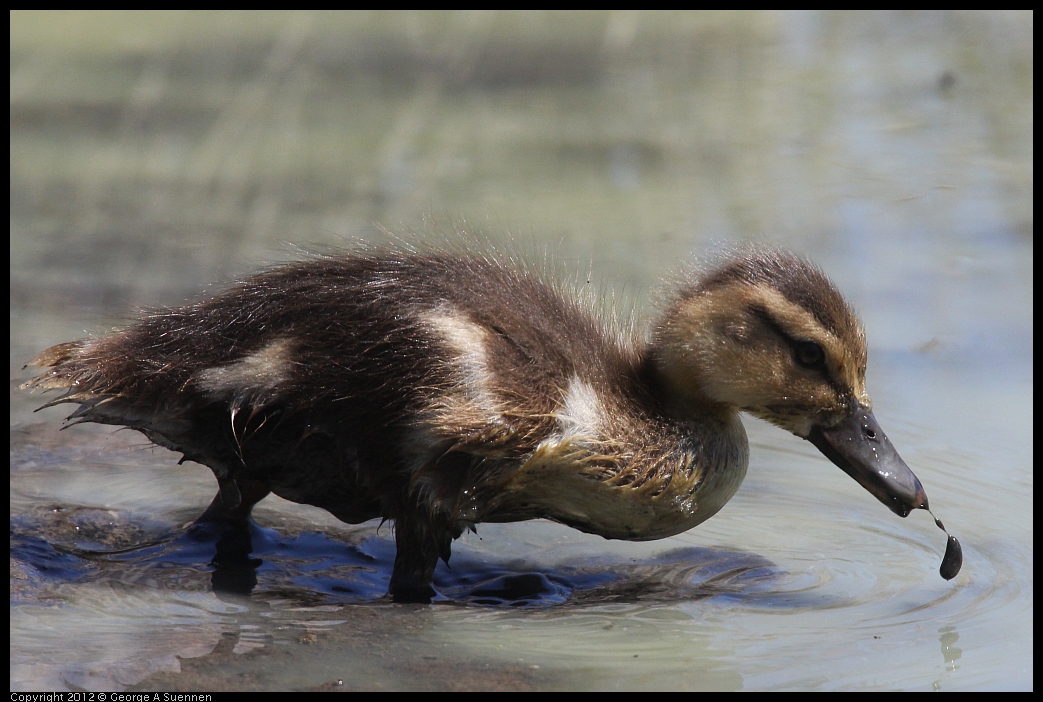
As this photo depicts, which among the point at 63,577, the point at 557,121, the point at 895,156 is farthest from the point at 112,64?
the point at 63,577

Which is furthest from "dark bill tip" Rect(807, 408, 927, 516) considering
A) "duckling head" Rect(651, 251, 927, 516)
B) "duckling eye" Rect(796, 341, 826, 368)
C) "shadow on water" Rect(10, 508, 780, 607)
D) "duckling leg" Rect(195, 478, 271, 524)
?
"duckling leg" Rect(195, 478, 271, 524)

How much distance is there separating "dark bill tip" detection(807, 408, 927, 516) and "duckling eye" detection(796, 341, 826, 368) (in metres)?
0.22

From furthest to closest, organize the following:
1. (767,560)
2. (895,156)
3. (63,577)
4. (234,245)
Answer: (895,156) → (234,245) → (767,560) → (63,577)

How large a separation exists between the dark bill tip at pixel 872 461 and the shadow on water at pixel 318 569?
0.43 meters

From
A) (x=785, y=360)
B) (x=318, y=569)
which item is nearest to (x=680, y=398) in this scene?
(x=785, y=360)

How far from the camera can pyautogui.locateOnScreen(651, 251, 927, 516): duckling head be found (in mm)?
4348

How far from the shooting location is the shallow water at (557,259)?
3.85 m

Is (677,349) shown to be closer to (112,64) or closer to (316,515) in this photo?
(316,515)

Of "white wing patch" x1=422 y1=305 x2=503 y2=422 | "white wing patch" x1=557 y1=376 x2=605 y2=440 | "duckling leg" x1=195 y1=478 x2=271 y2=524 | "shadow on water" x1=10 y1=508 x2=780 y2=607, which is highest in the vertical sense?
"white wing patch" x1=422 y1=305 x2=503 y2=422

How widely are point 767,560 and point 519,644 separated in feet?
3.80

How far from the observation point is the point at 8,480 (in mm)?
5078

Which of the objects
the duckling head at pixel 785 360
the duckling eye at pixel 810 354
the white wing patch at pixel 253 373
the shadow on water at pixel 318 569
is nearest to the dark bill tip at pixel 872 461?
the duckling head at pixel 785 360

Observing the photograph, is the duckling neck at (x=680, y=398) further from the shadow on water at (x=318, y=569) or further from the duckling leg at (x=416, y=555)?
the duckling leg at (x=416, y=555)

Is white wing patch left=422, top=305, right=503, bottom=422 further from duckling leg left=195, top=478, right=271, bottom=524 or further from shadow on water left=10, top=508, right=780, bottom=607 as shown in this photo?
duckling leg left=195, top=478, right=271, bottom=524
